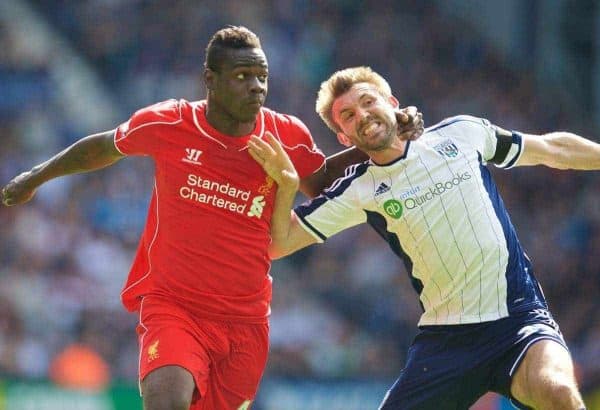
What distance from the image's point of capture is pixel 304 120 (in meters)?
15.3

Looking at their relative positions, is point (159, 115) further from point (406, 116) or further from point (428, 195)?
point (428, 195)

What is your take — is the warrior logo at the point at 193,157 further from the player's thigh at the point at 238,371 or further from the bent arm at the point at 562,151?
the bent arm at the point at 562,151

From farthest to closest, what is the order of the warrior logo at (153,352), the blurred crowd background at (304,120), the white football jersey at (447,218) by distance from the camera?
the blurred crowd background at (304,120) → the white football jersey at (447,218) → the warrior logo at (153,352)

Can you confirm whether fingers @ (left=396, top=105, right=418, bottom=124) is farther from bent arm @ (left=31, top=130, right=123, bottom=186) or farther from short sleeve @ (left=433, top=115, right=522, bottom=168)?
bent arm @ (left=31, top=130, right=123, bottom=186)

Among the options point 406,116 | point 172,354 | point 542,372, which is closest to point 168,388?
point 172,354

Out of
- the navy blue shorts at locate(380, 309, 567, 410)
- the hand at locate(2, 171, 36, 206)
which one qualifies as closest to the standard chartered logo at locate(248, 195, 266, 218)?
the navy blue shorts at locate(380, 309, 567, 410)

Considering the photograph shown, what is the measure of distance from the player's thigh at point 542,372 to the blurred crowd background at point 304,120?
21.0 feet

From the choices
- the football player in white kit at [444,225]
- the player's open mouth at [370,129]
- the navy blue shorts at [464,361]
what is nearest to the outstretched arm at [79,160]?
the football player in white kit at [444,225]

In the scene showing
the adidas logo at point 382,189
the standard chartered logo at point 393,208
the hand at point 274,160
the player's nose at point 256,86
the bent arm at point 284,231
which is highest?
the player's nose at point 256,86

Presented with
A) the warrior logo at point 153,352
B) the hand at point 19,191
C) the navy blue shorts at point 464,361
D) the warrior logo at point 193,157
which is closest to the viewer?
the warrior logo at point 153,352

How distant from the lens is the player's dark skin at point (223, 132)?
6121 millimetres

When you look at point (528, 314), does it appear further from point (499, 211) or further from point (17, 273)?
point (17, 273)

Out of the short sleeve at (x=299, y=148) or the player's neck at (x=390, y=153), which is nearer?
the player's neck at (x=390, y=153)

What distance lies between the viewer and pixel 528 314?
6457mm
